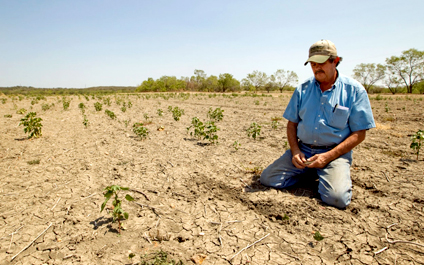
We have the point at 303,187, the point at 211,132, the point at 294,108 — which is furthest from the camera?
the point at 211,132

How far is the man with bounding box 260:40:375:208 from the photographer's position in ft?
8.88

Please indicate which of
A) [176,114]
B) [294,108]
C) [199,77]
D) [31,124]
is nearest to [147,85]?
[199,77]

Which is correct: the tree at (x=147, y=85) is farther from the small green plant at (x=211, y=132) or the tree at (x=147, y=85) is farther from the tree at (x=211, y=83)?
the small green plant at (x=211, y=132)

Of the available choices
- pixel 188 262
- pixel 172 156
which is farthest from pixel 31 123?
pixel 188 262

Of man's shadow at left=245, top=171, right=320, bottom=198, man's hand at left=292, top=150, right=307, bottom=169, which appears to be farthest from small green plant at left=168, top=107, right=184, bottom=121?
man's hand at left=292, top=150, right=307, bottom=169

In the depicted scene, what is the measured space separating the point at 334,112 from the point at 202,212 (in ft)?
6.24

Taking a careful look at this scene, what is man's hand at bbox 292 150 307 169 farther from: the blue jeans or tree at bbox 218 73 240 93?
tree at bbox 218 73 240 93

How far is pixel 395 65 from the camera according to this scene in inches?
1832

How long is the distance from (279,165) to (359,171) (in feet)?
5.09

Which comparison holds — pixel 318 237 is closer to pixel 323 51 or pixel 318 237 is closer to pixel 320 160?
pixel 320 160

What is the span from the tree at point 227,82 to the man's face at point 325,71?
2564 inches

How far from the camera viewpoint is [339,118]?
109 inches

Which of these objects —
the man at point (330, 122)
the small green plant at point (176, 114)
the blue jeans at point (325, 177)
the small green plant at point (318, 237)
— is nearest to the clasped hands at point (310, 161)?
the man at point (330, 122)

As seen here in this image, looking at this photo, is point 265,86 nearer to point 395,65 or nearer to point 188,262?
point 395,65
